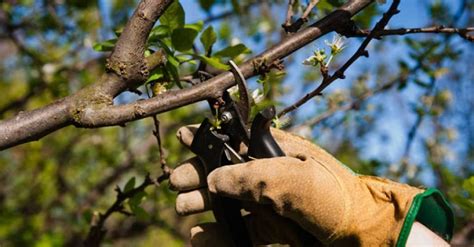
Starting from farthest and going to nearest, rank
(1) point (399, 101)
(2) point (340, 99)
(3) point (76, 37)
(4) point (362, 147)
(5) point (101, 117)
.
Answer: (1) point (399, 101) → (4) point (362, 147) → (3) point (76, 37) → (2) point (340, 99) → (5) point (101, 117)

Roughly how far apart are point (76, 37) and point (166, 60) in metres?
2.47

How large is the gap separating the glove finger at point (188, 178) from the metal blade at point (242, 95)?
140 mm

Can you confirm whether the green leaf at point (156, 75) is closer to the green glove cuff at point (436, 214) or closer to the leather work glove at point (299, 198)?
the leather work glove at point (299, 198)

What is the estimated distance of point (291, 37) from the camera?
120 centimetres

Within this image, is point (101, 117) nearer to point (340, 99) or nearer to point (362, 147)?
point (340, 99)

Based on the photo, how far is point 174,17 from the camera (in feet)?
4.14

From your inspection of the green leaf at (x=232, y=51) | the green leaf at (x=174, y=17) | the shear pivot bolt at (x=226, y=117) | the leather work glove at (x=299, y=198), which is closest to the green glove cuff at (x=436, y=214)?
the leather work glove at (x=299, y=198)

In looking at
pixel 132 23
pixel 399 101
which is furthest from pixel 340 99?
pixel 399 101

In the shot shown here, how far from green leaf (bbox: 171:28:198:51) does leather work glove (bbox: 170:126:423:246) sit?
0.18m

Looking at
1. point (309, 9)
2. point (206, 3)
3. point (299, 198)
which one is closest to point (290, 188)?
point (299, 198)

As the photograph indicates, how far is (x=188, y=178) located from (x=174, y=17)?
1.11 feet

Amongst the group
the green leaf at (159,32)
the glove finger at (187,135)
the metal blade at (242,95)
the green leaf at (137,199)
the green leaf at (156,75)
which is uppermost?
the green leaf at (159,32)

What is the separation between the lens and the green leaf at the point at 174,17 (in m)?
1.26

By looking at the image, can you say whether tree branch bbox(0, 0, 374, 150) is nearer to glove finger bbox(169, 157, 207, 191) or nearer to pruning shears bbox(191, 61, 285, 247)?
pruning shears bbox(191, 61, 285, 247)
